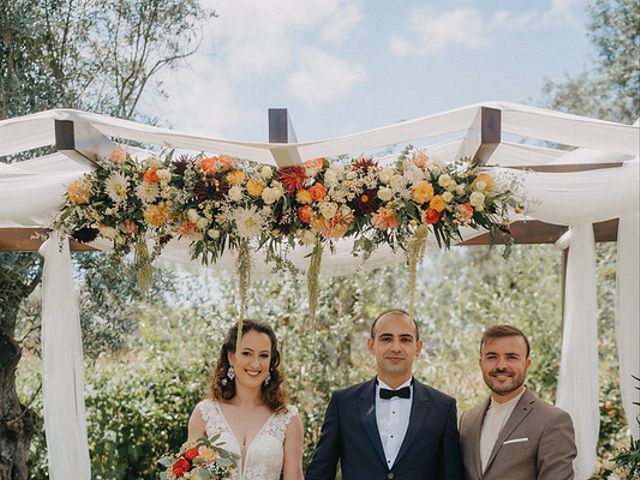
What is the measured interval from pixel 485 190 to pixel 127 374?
4.61 meters

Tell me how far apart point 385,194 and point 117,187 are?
1225 millimetres

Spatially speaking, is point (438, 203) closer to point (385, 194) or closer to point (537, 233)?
point (385, 194)

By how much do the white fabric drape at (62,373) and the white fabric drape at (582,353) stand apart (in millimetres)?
2596

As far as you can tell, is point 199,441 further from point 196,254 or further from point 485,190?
point 485,190

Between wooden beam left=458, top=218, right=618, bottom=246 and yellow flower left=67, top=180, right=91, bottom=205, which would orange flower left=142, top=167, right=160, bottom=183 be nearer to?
yellow flower left=67, top=180, right=91, bottom=205

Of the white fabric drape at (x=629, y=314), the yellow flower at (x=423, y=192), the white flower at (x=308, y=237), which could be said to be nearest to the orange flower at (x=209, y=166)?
the white flower at (x=308, y=237)

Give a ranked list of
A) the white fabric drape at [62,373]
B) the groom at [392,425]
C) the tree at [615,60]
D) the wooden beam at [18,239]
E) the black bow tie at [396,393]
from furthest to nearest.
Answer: the tree at [615,60] < the wooden beam at [18,239] < the white fabric drape at [62,373] < the black bow tie at [396,393] < the groom at [392,425]

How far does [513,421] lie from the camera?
12.6 ft

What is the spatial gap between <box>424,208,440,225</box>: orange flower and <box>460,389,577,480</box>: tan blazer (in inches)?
38.1

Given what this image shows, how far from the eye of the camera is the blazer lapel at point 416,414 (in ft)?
13.0

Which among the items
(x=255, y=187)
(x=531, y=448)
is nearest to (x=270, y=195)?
(x=255, y=187)

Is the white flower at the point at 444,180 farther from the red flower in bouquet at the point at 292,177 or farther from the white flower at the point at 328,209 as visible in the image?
the red flower in bouquet at the point at 292,177

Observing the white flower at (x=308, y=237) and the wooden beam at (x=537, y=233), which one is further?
the wooden beam at (x=537, y=233)

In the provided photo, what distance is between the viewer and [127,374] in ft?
24.3
